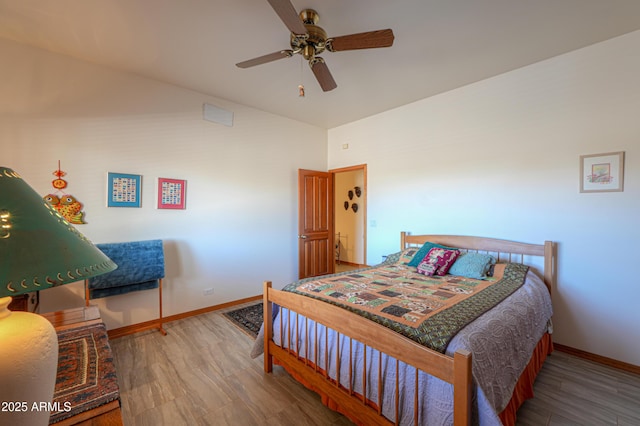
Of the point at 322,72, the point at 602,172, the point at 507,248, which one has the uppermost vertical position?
the point at 322,72

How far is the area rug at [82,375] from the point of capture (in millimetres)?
880

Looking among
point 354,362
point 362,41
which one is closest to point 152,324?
point 354,362

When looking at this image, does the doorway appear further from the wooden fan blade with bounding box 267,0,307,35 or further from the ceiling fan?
the wooden fan blade with bounding box 267,0,307,35

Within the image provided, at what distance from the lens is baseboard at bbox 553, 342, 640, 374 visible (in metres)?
2.31

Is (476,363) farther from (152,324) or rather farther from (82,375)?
(152,324)

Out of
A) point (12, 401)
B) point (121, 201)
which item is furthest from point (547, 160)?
point (121, 201)

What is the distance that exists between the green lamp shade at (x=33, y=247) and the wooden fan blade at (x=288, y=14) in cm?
147

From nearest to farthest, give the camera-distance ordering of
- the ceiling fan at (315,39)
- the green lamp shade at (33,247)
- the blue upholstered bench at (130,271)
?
the green lamp shade at (33,247)
the ceiling fan at (315,39)
the blue upholstered bench at (130,271)

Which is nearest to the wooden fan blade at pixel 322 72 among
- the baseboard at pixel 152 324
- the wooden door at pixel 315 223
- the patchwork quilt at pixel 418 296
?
the patchwork quilt at pixel 418 296

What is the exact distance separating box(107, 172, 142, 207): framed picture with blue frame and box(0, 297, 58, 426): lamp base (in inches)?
107

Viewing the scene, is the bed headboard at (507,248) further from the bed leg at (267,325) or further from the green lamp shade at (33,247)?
the green lamp shade at (33,247)

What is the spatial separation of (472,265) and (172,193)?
11.7 ft

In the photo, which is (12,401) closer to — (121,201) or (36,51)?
(121,201)

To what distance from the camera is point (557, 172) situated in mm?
2684
